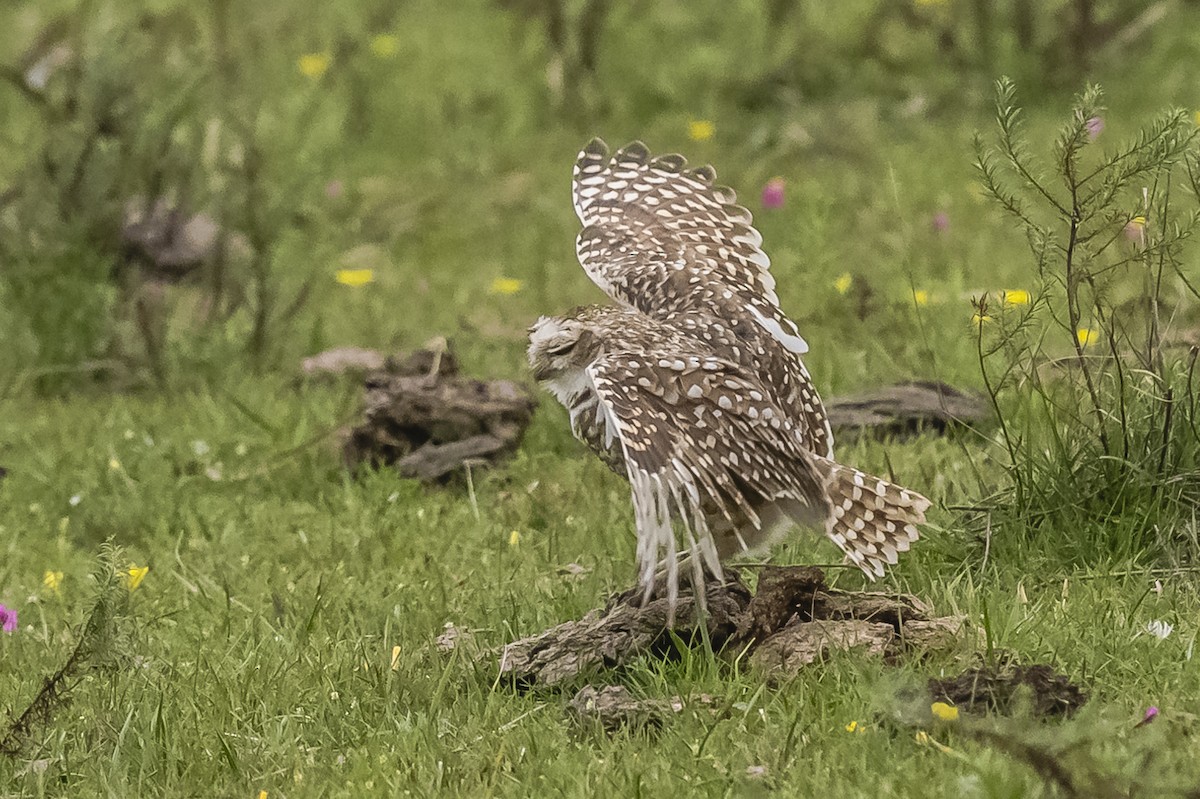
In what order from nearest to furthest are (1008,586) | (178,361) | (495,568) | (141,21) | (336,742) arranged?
(336,742) → (1008,586) → (495,568) → (178,361) → (141,21)

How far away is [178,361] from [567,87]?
12.4 ft

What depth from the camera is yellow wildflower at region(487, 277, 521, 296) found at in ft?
26.0

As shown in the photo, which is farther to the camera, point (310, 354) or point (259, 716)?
point (310, 354)

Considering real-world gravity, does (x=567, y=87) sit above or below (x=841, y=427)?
above

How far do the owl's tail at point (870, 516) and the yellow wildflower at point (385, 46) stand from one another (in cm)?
758

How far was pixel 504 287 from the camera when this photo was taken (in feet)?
26.0

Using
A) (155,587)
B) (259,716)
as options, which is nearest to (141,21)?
(155,587)

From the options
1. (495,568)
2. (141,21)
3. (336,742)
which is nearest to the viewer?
(336,742)

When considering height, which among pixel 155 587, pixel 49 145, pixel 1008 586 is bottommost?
pixel 155 587

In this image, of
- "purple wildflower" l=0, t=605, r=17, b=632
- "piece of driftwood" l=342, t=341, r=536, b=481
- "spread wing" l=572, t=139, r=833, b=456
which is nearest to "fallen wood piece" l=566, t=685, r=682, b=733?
"spread wing" l=572, t=139, r=833, b=456

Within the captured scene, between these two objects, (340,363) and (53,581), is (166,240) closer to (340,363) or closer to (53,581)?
(340,363)

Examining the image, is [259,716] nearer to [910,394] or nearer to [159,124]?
[910,394]

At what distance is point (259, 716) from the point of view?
4.00m

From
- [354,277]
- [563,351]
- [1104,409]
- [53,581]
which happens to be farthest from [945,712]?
[354,277]
